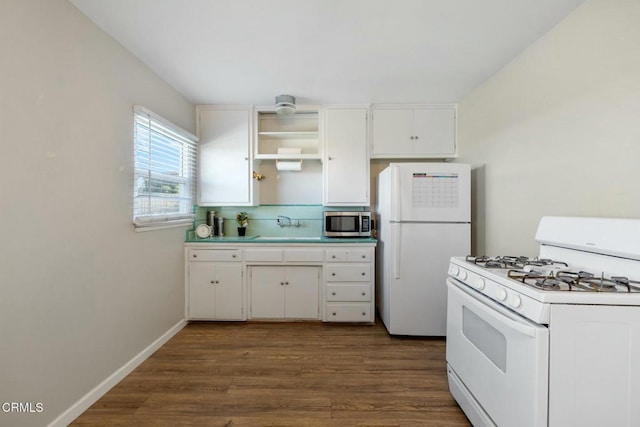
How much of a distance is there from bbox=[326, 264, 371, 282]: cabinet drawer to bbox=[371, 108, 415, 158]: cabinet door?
1303mm

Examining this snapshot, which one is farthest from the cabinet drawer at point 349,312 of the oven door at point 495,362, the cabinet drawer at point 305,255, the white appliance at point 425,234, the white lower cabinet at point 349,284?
the oven door at point 495,362

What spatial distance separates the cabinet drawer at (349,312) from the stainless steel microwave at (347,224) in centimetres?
77

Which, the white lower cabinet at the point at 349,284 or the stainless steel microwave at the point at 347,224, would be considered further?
the stainless steel microwave at the point at 347,224

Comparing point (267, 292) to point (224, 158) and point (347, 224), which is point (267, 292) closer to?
point (347, 224)

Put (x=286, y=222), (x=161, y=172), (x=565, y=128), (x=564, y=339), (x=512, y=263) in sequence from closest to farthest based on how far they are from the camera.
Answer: (x=564, y=339) < (x=512, y=263) < (x=565, y=128) < (x=161, y=172) < (x=286, y=222)

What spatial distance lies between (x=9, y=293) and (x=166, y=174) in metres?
1.46

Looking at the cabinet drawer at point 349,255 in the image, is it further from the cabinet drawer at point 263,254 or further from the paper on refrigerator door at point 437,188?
the paper on refrigerator door at point 437,188

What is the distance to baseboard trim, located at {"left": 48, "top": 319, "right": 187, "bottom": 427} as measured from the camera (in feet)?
5.07

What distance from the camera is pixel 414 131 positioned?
10.1 ft

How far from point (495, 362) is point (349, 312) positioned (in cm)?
175

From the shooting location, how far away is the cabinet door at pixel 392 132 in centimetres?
307

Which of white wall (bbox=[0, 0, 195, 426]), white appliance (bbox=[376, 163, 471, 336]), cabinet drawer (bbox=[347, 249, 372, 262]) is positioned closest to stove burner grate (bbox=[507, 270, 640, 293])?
Answer: white appliance (bbox=[376, 163, 471, 336])

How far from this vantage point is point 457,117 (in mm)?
3053

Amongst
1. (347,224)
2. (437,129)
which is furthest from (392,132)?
(347,224)
